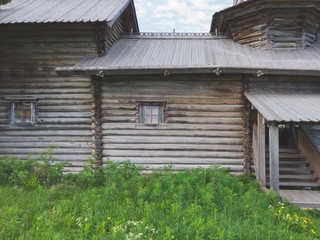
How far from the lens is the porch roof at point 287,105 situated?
15.8ft

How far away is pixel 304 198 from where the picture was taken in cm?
522

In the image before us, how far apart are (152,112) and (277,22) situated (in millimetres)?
6329

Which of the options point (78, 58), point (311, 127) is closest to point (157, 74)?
point (78, 58)

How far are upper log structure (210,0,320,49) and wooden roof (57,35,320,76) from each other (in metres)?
0.42

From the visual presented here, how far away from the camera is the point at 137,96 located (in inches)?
275

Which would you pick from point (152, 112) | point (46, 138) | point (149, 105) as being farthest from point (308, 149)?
point (46, 138)

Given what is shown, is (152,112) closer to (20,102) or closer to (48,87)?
(48,87)

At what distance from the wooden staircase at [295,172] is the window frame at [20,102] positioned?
357 inches

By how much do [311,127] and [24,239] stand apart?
385 inches

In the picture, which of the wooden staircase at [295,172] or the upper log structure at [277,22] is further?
the upper log structure at [277,22]

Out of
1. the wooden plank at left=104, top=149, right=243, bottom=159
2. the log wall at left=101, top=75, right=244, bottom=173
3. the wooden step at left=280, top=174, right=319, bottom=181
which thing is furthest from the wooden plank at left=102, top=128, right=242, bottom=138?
the wooden step at left=280, top=174, right=319, bottom=181

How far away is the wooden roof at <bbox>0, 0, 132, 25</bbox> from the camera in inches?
264

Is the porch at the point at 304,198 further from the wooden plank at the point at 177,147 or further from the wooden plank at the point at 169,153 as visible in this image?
the wooden plank at the point at 177,147

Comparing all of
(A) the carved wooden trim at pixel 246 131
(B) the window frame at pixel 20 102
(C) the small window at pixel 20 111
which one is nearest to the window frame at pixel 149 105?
(A) the carved wooden trim at pixel 246 131
